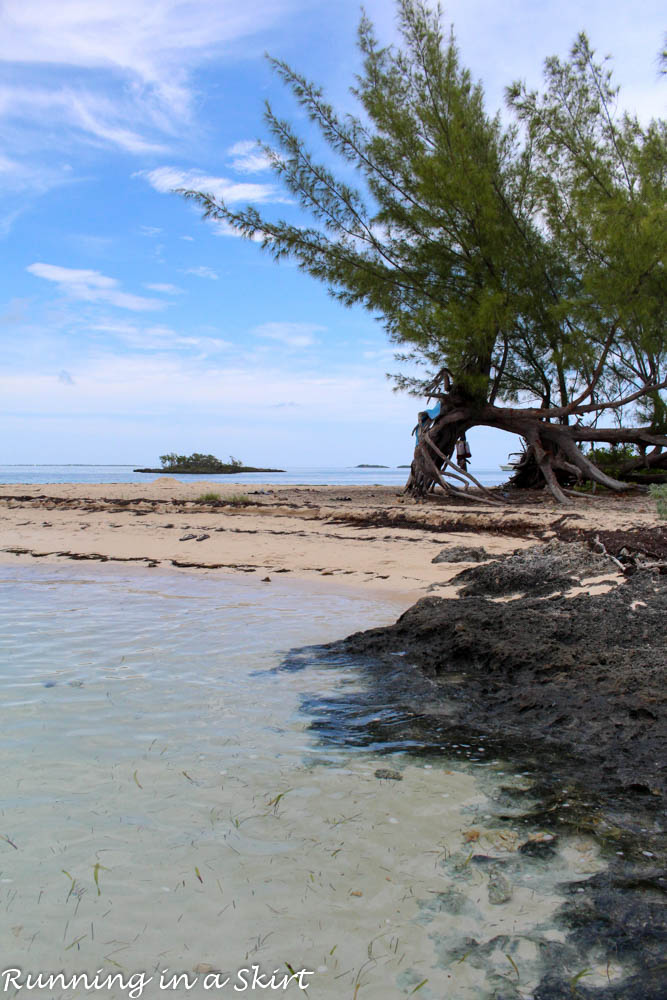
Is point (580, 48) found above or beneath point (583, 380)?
above

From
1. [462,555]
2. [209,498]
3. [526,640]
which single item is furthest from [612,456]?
[526,640]

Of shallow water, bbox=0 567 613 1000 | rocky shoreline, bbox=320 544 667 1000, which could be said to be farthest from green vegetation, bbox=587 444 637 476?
shallow water, bbox=0 567 613 1000

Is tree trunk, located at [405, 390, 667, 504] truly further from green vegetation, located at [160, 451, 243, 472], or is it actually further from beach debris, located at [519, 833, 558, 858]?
green vegetation, located at [160, 451, 243, 472]

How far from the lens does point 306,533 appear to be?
9.80 m

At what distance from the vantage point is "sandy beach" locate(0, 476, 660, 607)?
7.62 meters

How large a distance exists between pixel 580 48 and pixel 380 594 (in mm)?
13023

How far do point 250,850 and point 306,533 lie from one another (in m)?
7.73

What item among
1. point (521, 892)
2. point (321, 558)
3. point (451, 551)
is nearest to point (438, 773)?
point (521, 892)

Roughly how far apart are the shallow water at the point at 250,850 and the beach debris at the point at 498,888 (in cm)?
1

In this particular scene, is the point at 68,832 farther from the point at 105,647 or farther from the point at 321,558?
the point at 321,558

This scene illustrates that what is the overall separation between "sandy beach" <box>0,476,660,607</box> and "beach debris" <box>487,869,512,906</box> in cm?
425

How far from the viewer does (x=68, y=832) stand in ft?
7.25

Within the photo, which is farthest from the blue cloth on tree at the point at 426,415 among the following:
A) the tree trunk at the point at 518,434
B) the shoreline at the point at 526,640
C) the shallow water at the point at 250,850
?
the shallow water at the point at 250,850

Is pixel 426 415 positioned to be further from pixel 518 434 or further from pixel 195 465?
pixel 195 465
